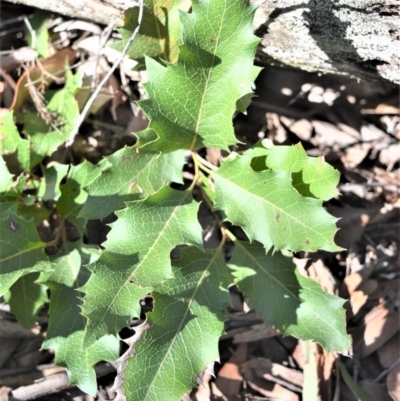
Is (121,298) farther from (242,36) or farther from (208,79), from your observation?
(242,36)

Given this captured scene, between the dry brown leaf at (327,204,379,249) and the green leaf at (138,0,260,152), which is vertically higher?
the green leaf at (138,0,260,152)

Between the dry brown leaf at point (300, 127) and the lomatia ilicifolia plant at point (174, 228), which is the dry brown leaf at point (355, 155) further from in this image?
the lomatia ilicifolia plant at point (174, 228)

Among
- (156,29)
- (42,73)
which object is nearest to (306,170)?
(156,29)

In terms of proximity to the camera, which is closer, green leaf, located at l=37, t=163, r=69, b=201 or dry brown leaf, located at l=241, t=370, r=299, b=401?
green leaf, located at l=37, t=163, r=69, b=201

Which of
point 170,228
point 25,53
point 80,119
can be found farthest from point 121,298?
point 25,53

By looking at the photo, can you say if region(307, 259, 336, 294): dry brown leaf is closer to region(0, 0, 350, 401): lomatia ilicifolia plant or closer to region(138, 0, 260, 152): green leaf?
region(0, 0, 350, 401): lomatia ilicifolia plant

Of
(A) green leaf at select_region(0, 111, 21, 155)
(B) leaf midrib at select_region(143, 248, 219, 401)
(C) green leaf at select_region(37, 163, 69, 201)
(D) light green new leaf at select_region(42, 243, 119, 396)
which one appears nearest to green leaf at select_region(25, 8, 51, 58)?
(A) green leaf at select_region(0, 111, 21, 155)
